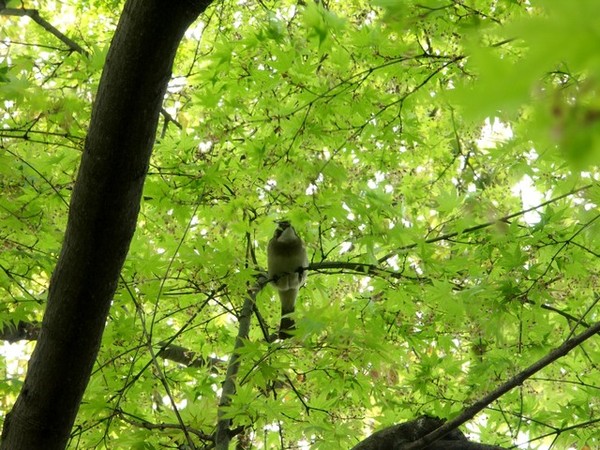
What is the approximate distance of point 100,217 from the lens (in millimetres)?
1882

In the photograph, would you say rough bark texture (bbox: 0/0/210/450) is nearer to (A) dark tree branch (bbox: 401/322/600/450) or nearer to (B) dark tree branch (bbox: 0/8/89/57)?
(A) dark tree branch (bbox: 401/322/600/450)

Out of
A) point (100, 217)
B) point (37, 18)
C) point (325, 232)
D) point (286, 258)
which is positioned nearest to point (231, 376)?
point (286, 258)

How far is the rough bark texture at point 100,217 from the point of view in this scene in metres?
1.72

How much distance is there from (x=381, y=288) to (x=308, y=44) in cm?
118

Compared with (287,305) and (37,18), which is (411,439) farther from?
(37,18)

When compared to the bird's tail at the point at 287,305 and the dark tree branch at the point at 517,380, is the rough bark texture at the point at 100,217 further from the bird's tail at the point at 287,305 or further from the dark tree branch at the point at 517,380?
the bird's tail at the point at 287,305

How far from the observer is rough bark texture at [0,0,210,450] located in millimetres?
1723

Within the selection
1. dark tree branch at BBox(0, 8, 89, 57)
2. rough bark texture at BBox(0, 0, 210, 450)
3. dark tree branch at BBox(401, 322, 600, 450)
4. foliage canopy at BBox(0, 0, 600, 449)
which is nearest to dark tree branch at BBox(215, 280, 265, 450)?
foliage canopy at BBox(0, 0, 600, 449)

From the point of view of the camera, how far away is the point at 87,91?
303cm

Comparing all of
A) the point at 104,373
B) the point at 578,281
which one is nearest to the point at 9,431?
the point at 104,373

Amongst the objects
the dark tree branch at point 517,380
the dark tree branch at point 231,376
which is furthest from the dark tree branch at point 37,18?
the dark tree branch at point 517,380

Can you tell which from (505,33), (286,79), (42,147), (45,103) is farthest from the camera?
(42,147)

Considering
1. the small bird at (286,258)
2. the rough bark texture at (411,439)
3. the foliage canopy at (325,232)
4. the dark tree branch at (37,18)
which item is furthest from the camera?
the dark tree branch at (37,18)

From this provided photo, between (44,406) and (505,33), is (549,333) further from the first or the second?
(505,33)
